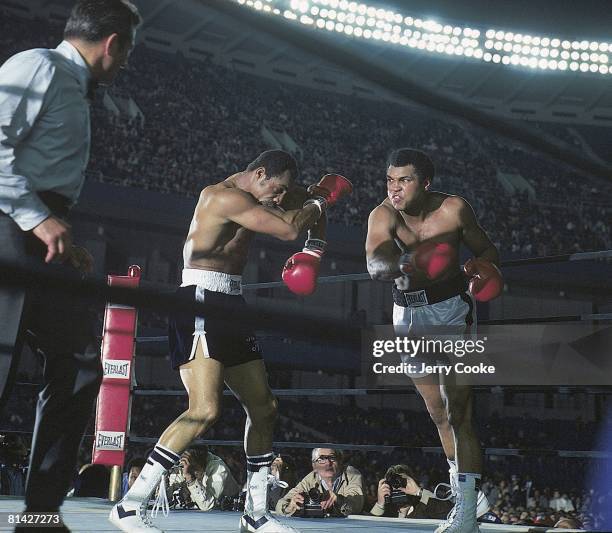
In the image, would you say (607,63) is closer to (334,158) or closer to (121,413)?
(334,158)

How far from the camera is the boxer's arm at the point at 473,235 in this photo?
123 inches

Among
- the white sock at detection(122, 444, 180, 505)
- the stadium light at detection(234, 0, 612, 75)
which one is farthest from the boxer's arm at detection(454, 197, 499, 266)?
the stadium light at detection(234, 0, 612, 75)

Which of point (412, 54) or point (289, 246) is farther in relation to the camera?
point (412, 54)

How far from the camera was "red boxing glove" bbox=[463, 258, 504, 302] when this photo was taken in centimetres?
303

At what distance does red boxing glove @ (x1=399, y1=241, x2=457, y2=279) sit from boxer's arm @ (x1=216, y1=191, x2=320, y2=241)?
1.19 feet

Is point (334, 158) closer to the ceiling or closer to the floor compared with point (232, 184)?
closer to the ceiling

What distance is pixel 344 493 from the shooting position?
13.6 ft

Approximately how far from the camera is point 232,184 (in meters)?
2.93

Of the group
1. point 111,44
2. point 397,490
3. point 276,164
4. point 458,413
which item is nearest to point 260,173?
point 276,164

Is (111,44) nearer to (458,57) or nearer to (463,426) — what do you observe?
Answer: (463,426)

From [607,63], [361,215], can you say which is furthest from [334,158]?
[607,63]

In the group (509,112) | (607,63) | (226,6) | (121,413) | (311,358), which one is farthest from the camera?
(509,112)

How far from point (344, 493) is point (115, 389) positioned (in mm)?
1247

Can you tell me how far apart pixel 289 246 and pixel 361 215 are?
1702 millimetres
